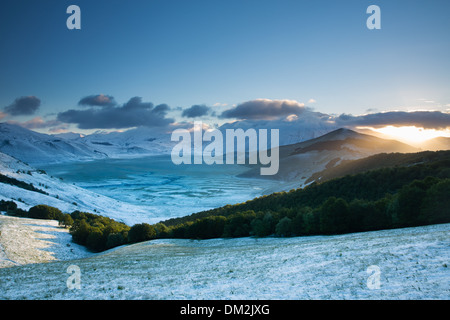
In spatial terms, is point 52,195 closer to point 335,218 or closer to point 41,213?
point 41,213

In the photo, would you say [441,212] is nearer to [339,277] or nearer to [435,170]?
[339,277]

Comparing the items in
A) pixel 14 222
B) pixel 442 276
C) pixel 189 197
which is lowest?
→ pixel 189 197

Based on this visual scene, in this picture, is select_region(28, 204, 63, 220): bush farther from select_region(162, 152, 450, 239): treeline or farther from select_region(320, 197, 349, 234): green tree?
select_region(320, 197, 349, 234): green tree

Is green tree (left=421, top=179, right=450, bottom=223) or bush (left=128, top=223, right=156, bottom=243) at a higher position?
green tree (left=421, top=179, right=450, bottom=223)

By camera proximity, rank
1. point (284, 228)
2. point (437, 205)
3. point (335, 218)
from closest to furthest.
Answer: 1. point (437, 205)
2. point (335, 218)
3. point (284, 228)

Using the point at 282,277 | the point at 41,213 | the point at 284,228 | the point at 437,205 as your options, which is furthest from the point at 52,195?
the point at 437,205

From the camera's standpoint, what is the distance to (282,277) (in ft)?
54.7

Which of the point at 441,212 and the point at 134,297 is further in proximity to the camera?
the point at 441,212

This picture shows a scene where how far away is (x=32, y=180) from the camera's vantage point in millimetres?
105938

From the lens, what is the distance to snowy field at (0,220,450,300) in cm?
1345

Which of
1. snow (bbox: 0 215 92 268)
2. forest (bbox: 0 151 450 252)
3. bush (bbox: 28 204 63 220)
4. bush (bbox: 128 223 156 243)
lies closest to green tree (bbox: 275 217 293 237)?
forest (bbox: 0 151 450 252)

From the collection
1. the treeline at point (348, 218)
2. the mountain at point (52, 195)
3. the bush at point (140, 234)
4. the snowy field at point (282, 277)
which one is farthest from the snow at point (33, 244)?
the mountain at point (52, 195)

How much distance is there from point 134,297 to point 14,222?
4377 centimetres
